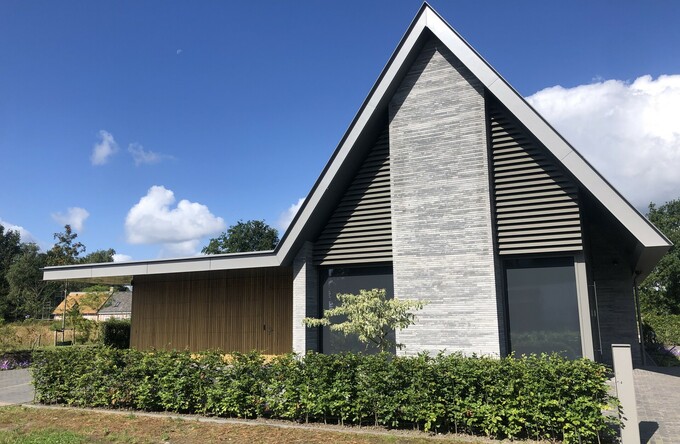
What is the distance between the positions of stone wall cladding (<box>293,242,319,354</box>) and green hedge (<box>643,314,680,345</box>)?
1862cm

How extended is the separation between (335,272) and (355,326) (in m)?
5.00

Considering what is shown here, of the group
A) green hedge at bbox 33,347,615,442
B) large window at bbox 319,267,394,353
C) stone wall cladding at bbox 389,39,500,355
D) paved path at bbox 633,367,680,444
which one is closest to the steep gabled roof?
stone wall cladding at bbox 389,39,500,355

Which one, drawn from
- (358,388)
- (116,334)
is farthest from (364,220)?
(116,334)

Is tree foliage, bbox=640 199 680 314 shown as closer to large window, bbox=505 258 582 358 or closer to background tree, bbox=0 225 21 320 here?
large window, bbox=505 258 582 358

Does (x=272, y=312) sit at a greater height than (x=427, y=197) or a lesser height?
lesser

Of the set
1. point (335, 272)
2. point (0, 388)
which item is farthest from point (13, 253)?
point (335, 272)

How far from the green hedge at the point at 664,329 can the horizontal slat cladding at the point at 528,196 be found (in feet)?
53.1

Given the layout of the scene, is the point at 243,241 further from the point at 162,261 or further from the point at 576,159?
the point at 576,159

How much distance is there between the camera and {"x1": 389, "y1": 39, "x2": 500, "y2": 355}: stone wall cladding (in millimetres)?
11312

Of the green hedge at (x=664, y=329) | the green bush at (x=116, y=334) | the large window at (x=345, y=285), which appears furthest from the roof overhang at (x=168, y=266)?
the green hedge at (x=664, y=329)

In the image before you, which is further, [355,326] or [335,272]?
[335,272]

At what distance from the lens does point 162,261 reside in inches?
573

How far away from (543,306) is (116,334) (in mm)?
21790

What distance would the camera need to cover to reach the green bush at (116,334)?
24078 mm
